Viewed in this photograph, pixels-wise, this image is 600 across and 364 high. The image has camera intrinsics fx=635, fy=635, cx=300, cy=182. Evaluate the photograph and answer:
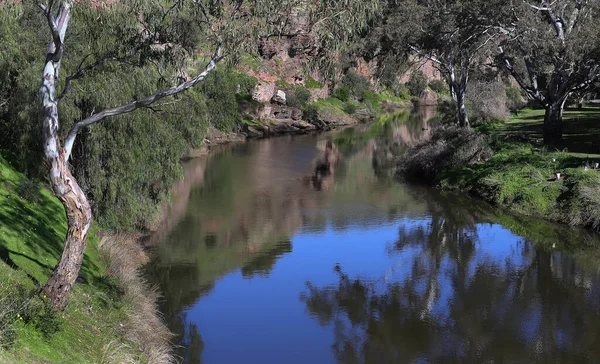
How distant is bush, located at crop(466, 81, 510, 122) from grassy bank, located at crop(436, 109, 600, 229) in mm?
11707

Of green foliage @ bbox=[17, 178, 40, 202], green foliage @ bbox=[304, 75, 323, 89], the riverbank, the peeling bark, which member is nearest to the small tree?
the riverbank

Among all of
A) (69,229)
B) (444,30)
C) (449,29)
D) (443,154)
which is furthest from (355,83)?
(69,229)

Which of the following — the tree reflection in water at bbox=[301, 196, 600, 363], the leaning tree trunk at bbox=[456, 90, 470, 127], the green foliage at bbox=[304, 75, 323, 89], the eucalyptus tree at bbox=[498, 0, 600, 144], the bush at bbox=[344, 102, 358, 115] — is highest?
the eucalyptus tree at bbox=[498, 0, 600, 144]

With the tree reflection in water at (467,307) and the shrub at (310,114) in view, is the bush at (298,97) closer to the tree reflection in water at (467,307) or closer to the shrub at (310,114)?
the shrub at (310,114)

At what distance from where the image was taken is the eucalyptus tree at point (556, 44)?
28781mm

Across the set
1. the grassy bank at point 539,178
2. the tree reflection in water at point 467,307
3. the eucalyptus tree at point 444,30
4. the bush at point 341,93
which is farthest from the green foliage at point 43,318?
the bush at point 341,93

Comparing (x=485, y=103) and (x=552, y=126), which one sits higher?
(x=485, y=103)

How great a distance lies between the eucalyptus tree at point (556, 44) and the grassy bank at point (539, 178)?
2614 mm

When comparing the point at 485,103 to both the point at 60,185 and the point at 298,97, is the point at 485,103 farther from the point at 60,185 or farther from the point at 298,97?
the point at 60,185

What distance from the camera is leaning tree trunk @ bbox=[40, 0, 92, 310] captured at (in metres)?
10.3

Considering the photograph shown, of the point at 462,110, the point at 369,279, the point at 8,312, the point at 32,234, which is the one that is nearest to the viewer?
the point at 8,312

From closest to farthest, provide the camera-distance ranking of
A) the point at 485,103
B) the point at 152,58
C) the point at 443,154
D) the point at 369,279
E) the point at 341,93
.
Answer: the point at 152,58, the point at 369,279, the point at 443,154, the point at 485,103, the point at 341,93

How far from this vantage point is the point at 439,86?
106 m

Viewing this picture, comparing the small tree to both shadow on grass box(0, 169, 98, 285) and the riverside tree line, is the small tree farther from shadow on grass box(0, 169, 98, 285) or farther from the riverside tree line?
shadow on grass box(0, 169, 98, 285)
